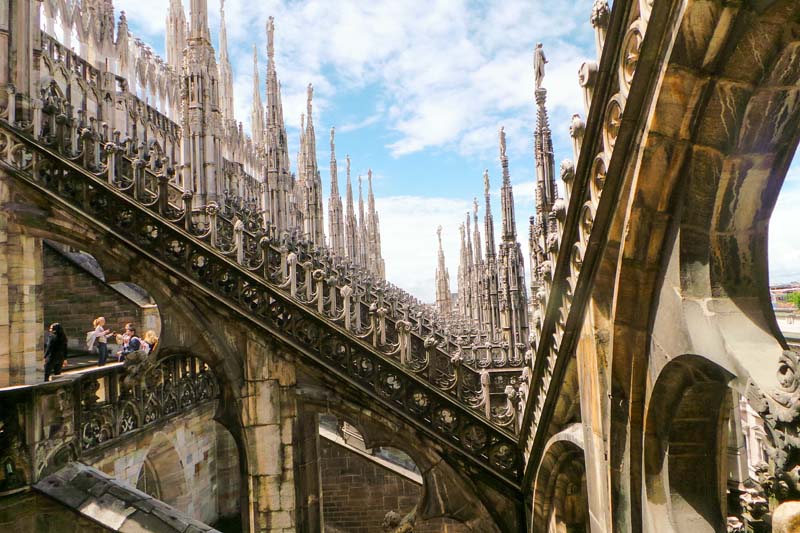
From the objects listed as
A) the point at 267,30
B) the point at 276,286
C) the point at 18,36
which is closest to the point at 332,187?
the point at 267,30

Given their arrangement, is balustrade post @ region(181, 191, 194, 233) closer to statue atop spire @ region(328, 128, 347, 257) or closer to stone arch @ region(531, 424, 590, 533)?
stone arch @ region(531, 424, 590, 533)

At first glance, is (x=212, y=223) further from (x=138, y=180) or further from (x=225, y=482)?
(x=225, y=482)

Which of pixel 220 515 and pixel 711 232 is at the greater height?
pixel 711 232

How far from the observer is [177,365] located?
33.8 feet

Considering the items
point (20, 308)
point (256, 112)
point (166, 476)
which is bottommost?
point (166, 476)

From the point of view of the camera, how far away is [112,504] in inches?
229

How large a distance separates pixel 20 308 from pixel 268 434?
4.73 meters

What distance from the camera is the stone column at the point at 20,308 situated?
8.61m

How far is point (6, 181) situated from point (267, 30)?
18.2 meters

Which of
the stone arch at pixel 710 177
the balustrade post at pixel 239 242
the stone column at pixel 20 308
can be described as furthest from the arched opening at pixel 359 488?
the stone arch at pixel 710 177

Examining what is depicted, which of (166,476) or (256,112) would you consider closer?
(166,476)

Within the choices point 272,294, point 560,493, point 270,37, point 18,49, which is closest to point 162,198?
point 272,294

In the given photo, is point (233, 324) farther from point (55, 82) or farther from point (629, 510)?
point (55, 82)

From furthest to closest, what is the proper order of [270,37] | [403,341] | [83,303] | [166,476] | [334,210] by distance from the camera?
[334,210] → [270,37] → [83,303] → [166,476] → [403,341]
